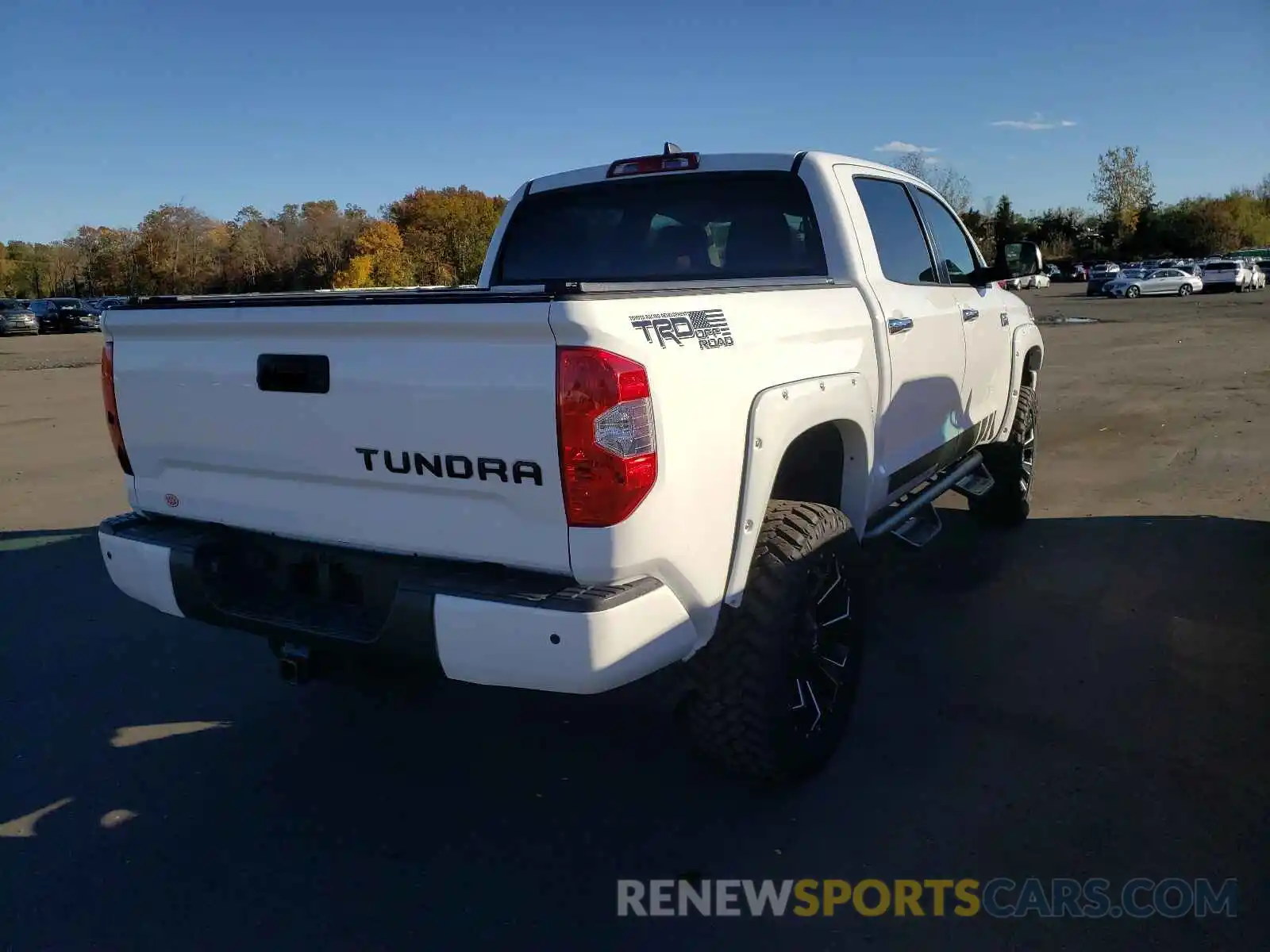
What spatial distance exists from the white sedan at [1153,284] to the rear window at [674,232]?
44160mm

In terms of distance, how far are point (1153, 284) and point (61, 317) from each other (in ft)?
159

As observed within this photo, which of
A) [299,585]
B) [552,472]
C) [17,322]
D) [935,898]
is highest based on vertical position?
[17,322]

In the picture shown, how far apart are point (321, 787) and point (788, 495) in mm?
1949

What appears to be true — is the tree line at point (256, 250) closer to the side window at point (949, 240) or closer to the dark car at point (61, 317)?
the dark car at point (61, 317)

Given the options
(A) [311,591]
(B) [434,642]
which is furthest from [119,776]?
(B) [434,642]

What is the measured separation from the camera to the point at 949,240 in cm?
530

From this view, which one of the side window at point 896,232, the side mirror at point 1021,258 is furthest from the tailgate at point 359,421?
the side mirror at point 1021,258

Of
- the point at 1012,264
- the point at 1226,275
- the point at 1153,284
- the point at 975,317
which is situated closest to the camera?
the point at 975,317

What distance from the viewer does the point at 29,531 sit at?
637 cm

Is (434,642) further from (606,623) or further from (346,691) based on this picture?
(346,691)

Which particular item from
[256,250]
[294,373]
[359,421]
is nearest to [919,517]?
[359,421]

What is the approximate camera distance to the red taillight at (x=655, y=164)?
13.7 feet

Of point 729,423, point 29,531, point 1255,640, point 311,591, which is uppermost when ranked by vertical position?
point 729,423

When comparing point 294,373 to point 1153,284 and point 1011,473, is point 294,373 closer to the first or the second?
point 1011,473
